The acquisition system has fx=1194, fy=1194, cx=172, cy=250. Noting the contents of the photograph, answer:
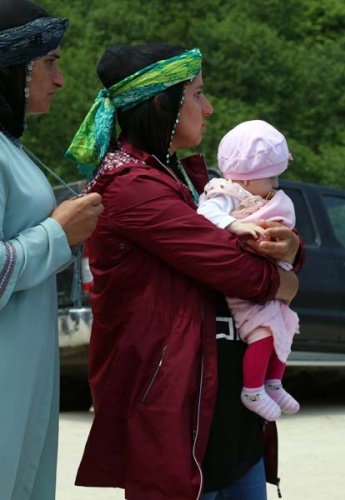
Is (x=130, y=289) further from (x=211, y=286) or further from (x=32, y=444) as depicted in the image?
(x=32, y=444)

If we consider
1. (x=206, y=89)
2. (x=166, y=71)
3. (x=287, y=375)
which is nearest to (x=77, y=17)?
(x=206, y=89)

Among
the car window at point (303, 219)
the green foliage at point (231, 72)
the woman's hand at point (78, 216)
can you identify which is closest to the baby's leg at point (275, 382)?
the woman's hand at point (78, 216)

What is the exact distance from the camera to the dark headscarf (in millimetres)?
3111

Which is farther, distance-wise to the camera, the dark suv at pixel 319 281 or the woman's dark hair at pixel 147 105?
the dark suv at pixel 319 281

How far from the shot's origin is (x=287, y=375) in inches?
435

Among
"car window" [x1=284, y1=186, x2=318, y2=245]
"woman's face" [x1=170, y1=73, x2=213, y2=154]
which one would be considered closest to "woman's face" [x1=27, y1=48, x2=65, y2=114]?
"woman's face" [x1=170, y1=73, x2=213, y2=154]

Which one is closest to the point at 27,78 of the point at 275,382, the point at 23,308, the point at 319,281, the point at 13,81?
the point at 13,81

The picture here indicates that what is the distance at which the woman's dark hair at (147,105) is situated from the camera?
343cm

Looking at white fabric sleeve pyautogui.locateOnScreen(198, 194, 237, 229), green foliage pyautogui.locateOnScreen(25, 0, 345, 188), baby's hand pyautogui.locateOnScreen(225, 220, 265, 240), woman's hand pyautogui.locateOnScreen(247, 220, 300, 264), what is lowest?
green foliage pyautogui.locateOnScreen(25, 0, 345, 188)

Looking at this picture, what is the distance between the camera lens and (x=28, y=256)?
9.77 feet

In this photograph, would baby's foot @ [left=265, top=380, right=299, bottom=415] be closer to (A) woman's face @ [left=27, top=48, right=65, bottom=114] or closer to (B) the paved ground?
(A) woman's face @ [left=27, top=48, right=65, bottom=114]

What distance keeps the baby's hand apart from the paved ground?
2949 mm

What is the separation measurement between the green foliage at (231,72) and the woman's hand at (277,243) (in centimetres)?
1234

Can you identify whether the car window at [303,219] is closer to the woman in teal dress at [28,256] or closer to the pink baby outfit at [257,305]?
the pink baby outfit at [257,305]
